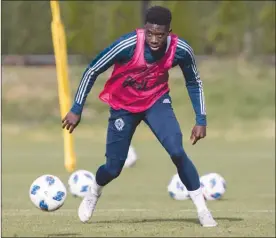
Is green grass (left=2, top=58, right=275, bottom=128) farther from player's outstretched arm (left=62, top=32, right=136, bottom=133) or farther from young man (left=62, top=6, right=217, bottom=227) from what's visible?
player's outstretched arm (left=62, top=32, right=136, bottom=133)

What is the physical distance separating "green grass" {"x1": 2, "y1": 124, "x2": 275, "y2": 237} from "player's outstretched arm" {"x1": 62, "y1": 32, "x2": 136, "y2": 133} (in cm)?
103

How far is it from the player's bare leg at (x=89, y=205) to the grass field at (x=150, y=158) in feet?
0.35

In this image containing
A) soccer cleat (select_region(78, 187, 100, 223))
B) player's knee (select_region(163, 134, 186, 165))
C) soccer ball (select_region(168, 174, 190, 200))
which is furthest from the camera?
soccer ball (select_region(168, 174, 190, 200))

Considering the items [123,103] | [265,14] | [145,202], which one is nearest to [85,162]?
[145,202]

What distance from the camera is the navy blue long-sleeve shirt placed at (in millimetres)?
9188

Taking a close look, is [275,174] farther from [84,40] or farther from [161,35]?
[84,40]

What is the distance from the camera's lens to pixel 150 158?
74.1ft

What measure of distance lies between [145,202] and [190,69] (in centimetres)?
445

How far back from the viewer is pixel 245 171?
64.3ft

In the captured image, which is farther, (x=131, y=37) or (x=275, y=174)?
(x=275, y=174)

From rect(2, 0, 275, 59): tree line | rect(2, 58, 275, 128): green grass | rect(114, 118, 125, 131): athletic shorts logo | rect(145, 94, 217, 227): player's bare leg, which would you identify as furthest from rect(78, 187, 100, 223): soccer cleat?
rect(2, 0, 275, 59): tree line

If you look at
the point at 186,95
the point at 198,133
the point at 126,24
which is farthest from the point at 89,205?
the point at 126,24

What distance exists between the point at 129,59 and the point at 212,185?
428cm

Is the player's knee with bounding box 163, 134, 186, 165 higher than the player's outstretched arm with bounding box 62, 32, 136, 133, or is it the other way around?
the player's outstretched arm with bounding box 62, 32, 136, 133
